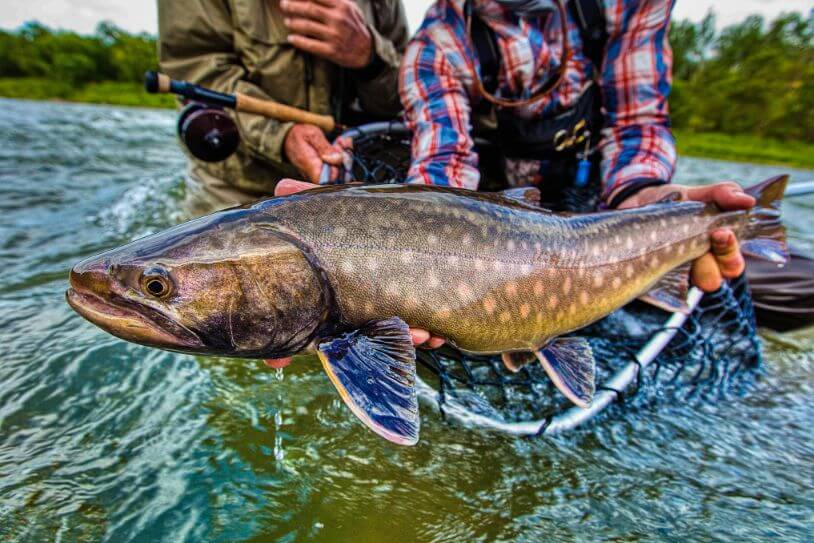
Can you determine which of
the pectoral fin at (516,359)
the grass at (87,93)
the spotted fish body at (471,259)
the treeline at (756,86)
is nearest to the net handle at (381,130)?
the spotted fish body at (471,259)

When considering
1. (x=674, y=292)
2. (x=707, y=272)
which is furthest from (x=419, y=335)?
(x=707, y=272)

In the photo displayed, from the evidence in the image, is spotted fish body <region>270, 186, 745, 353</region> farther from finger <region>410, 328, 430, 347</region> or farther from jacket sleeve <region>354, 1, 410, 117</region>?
jacket sleeve <region>354, 1, 410, 117</region>

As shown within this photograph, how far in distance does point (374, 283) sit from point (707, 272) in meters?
1.61

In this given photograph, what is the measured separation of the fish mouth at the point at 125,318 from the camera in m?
1.09

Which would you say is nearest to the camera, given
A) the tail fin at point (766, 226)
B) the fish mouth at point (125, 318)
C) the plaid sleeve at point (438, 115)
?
the fish mouth at point (125, 318)

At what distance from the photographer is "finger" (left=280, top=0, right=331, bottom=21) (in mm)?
2855

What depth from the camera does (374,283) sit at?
1.30 m

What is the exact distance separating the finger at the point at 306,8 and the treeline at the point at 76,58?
49758 mm

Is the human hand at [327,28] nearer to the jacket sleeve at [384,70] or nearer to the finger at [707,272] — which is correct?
the jacket sleeve at [384,70]

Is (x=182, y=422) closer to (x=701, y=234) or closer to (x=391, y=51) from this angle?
(x=701, y=234)

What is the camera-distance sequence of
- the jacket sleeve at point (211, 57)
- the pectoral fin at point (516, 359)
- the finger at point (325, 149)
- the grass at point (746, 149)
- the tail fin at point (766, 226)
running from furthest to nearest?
the grass at point (746, 149) < the jacket sleeve at point (211, 57) < the finger at point (325, 149) < the tail fin at point (766, 226) < the pectoral fin at point (516, 359)

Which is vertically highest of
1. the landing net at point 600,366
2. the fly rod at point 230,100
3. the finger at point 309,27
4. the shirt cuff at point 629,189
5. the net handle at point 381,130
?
the finger at point 309,27

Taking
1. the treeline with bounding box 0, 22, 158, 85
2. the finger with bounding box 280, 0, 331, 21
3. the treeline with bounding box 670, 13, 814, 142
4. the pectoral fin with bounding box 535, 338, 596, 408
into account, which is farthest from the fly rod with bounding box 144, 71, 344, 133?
the treeline with bounding box 0, 22, 158, 85

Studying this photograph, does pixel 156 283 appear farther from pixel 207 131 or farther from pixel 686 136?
pixel 686 136
